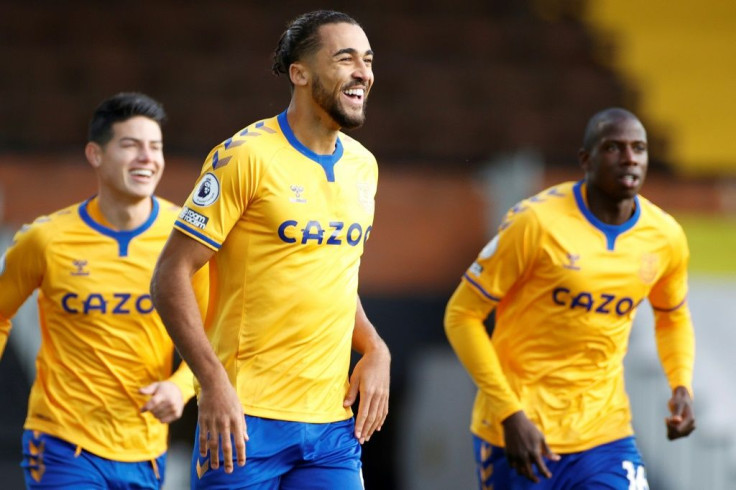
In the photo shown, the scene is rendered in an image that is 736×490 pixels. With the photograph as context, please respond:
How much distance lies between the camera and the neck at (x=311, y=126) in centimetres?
430

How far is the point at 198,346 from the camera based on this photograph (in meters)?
3.89

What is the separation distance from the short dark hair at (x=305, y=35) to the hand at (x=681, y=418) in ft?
7.83

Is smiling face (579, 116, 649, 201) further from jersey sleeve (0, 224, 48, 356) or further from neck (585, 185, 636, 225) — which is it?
jersey sleeve (0, 224, 48, 356)

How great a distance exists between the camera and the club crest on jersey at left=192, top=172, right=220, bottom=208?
13.2ft

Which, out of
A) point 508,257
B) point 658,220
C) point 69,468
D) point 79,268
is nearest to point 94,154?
point 79,268

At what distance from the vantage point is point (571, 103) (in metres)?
13.7

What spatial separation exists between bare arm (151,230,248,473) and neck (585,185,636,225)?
2268mm

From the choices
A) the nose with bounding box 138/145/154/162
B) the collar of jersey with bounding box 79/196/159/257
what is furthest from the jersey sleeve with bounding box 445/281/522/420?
the nose with bounding box 138/145/154/162

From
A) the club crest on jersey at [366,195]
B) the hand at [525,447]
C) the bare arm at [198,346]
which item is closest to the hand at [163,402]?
the bare arm at [198,346]

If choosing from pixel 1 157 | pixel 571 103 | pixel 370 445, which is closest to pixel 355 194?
pixel 370 445

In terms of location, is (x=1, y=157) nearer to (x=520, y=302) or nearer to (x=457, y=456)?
(x=457, y=456)

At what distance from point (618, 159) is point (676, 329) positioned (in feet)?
2.90

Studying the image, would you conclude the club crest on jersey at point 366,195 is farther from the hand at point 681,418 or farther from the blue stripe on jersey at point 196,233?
the hand at point 681,418

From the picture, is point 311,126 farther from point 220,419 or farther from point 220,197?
point 220,419
